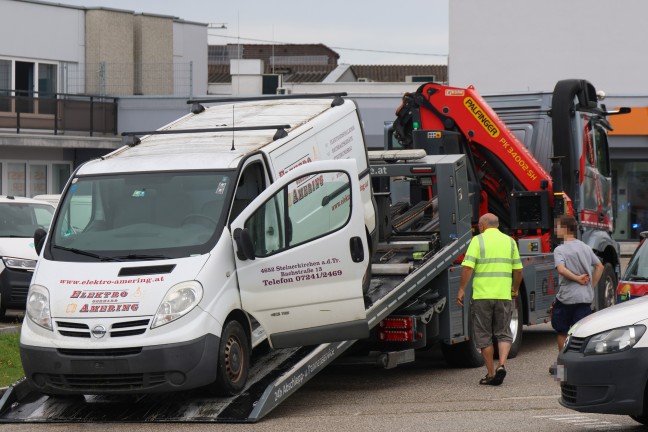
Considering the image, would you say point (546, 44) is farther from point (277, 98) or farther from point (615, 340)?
point (615, 340)

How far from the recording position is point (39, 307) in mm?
10844

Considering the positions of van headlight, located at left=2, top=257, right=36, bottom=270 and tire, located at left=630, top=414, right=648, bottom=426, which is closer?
tire, located at left=630, top=414, right=648, bottom=426

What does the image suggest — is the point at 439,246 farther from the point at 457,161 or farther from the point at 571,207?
the point at 571,207

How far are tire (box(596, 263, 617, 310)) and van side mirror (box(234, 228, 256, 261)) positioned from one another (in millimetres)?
7631

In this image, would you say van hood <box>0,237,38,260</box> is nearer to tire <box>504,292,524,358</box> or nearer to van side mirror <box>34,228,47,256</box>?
van side mirror <box>34,228,47,256</box>

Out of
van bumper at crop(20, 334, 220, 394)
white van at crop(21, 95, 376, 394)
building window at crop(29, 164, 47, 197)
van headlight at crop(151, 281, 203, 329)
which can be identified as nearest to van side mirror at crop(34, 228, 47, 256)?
white van at crop(21, 95, 376, 394)

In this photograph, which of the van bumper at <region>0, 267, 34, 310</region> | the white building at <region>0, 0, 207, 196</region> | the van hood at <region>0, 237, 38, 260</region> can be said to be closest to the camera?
the van bumper at <region>0, 267, 34, 310</region>

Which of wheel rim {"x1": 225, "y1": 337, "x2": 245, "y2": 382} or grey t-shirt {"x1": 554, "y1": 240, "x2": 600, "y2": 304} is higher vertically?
grey t-shirt {"x1": 554, "y1": 240, "x2": 600, "y2": 304}

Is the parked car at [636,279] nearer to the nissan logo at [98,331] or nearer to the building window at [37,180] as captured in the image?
the nissan logo at [98,331]

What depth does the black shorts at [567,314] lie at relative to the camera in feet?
43.5

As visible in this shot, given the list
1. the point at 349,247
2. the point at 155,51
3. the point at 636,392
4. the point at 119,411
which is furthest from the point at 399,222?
the point at 155,51

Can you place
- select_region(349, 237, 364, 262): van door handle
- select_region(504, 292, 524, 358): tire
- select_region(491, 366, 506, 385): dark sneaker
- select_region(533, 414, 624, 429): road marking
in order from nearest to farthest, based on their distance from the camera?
1. select_region(533, 414, 624, 429): road marking
2. select_region(349, 237, 364, 262): van door handle
3. select_region(491, 366, 506, 385): dark sneaker
4. select_region(504, 292, 524, 358): tire

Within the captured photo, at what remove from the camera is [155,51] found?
1687 inches

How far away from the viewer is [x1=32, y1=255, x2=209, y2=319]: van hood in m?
10.4
